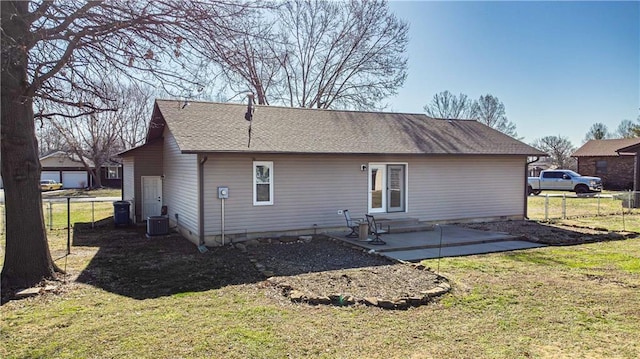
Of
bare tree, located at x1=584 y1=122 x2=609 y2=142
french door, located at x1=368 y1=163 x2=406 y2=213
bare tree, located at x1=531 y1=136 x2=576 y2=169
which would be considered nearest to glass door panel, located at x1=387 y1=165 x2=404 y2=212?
french door, located at x1=368 y1=163 x2=406 y2=213

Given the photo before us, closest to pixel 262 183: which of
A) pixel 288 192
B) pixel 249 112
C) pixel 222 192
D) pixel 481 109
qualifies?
pixel 288 192

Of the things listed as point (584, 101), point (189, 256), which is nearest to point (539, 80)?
point (584, 101)

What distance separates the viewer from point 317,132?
525 inches

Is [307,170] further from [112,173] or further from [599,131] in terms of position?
[599,131]

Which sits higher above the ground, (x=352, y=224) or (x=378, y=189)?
(x=378, y=189)

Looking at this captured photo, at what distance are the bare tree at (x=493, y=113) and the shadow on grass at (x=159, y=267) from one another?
1896 inches

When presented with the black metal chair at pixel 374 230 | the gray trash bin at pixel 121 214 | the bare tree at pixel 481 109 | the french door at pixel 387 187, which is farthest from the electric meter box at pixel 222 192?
the bare tree at pixel 481 109

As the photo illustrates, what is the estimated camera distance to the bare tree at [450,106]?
170 feet

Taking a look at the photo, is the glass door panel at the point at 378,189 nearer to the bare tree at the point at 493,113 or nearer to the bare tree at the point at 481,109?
the bare tree at the point at 481,109

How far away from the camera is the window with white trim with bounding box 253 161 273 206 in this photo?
11445 mm

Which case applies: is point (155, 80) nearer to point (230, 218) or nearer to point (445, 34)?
point (230, 218)

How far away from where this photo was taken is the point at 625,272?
7984 mm

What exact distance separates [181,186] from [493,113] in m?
48.4

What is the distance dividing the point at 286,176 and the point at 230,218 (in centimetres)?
192
